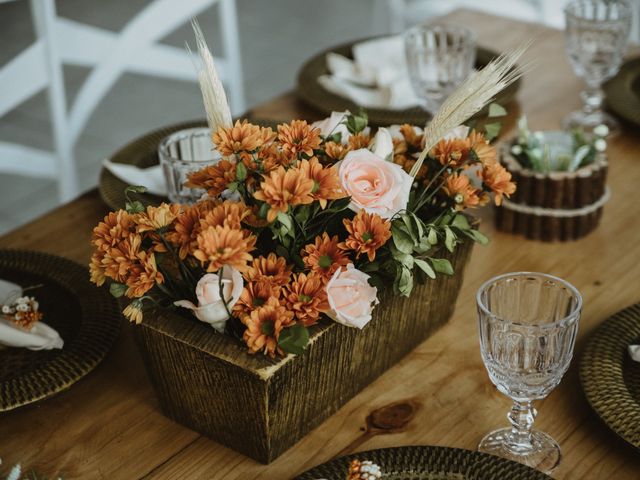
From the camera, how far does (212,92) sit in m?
0.91

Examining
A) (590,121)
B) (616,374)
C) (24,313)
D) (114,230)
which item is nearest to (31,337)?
(24,313)

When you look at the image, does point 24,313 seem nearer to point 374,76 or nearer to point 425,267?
point 425,267

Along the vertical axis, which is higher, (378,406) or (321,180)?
(321,180)

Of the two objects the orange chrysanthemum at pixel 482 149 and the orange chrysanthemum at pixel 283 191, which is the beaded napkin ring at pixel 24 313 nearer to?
the orange chrysanthemum at pixel 283 191

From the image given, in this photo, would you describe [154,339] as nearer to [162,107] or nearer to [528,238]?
[528,238]

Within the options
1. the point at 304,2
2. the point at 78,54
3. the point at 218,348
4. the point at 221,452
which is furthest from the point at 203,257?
the point at 304,2

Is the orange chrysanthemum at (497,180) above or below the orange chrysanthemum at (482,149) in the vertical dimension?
below

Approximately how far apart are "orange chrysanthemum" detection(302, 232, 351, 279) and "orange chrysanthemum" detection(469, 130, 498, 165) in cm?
20

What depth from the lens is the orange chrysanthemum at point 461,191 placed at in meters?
0.92

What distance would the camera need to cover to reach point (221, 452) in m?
0.91

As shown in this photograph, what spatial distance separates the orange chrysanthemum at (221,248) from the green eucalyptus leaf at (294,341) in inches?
3.0

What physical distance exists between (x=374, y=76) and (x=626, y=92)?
46 cm

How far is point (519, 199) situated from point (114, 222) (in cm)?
63

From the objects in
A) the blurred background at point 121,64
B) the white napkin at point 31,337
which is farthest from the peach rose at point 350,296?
the blurred background at point 121,64
